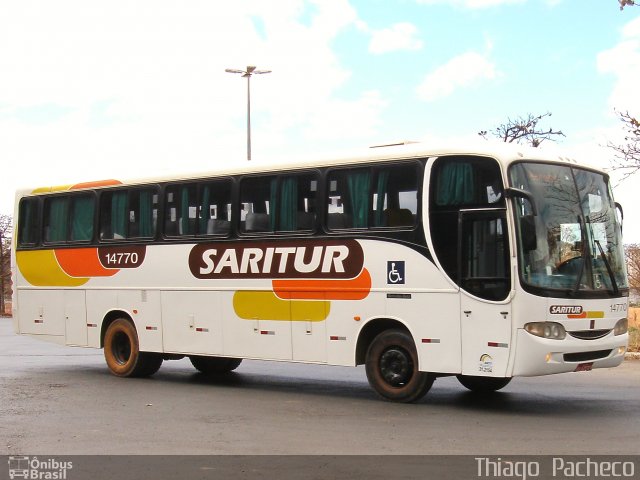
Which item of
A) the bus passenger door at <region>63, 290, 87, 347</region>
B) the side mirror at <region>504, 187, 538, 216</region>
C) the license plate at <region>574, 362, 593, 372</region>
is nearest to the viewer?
the side mirror at <region>504, 187, 538, 216</region>

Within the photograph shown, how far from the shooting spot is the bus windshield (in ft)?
39.6

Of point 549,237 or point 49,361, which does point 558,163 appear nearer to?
point 549,237

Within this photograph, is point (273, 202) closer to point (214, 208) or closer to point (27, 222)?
point (214, 208)

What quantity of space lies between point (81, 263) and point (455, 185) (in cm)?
792

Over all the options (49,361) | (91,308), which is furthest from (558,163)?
(49,361)

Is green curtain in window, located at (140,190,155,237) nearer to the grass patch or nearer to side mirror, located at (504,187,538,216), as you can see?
side mirror, located at (504,187,538,216)

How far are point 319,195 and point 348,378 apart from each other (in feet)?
13.6

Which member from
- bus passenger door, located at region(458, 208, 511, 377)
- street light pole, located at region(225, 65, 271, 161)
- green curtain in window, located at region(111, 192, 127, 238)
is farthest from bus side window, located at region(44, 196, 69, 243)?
street light pole, located at region(225, 65, 271, 161)

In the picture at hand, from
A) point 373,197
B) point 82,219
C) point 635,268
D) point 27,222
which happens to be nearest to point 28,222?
point 27,222

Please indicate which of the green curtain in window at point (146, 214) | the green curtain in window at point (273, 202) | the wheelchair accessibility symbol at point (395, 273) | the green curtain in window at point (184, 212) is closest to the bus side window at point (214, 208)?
the green curtain in window at point (184, 212)

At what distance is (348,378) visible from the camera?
56.2 feet

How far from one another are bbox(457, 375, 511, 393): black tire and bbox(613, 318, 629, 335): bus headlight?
1974 millimetres

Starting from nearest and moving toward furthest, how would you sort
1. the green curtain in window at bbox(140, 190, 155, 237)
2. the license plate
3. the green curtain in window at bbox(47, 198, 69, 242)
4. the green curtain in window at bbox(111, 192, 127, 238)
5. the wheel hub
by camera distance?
the license plate
the wheel hub
the green curtain in window at bbox(140, 190, 155, 237)
the green curtain in window at bbox(111, 192, 127, 238)
the green curtain in window at bbox(47, 198, 69, 242)

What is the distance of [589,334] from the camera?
12422mm
